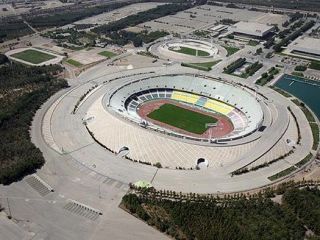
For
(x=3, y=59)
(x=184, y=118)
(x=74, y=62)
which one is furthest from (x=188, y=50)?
(x=3, y=59)

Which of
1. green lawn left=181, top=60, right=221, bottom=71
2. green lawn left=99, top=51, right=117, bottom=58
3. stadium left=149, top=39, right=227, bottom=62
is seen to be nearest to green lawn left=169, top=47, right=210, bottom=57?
stadium left=149, top=39, right=227, bottom=62

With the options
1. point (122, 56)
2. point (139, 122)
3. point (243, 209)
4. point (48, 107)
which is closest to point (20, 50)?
point (122, 56)

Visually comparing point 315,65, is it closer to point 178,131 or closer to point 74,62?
point 178,131

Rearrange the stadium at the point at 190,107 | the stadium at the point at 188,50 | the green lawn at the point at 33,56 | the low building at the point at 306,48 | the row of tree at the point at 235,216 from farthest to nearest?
the low building at the point at 306,48
the stadium at the point at 188,50
the green lawn at the point at 33,56
the stadium at the point at 190,107
the row of tree at the point at 235,216

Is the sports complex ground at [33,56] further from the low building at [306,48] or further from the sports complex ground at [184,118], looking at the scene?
the low building at [306,48]

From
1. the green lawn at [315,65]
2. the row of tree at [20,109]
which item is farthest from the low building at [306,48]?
the row of tree at [20,109]

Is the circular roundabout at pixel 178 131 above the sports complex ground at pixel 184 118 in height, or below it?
above
